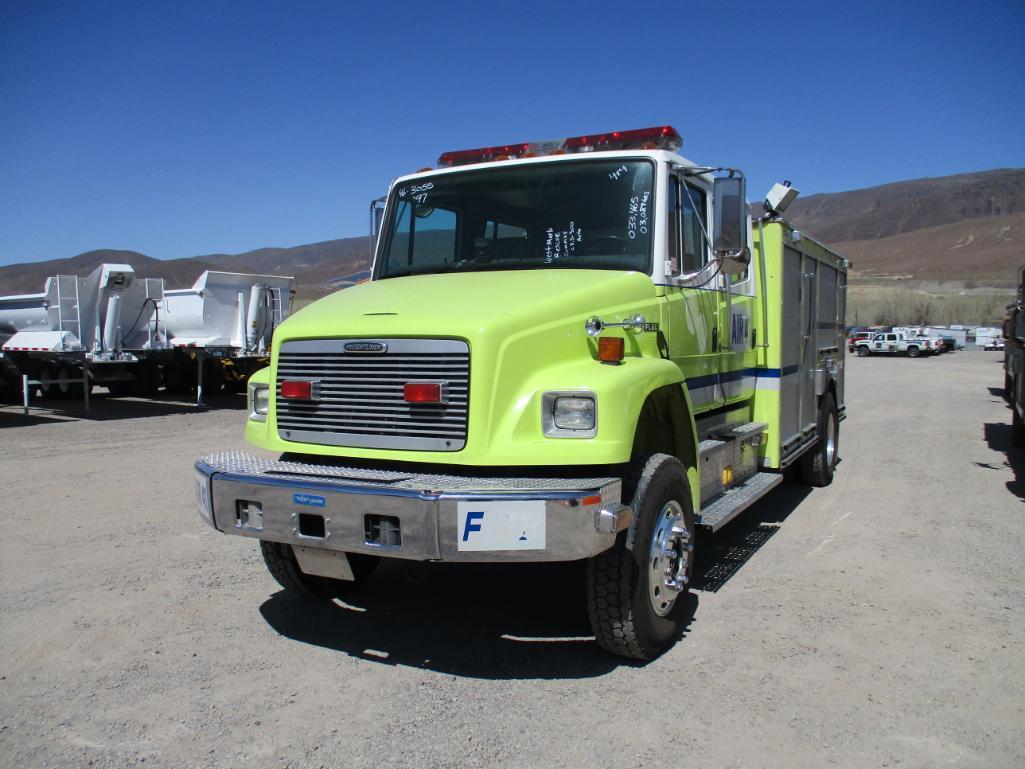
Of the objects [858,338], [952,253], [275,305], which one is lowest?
[858,338]

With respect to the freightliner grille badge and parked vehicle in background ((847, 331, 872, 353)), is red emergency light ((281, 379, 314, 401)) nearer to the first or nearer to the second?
the freightliner grille badge

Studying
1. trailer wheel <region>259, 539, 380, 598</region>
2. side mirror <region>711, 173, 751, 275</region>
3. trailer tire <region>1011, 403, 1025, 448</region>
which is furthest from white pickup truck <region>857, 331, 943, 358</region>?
trailer wheel <region>259, 539, 380, 598</region>

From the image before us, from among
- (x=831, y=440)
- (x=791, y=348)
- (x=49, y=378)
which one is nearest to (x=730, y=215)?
(x=791, y=348)

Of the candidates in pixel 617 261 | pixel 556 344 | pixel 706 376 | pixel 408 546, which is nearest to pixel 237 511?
pixel 408 546

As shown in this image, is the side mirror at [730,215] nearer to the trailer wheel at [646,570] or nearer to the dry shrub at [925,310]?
the trailer wheel at [646,570]

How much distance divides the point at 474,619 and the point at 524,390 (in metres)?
1.67

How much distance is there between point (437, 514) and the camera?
11.3 feet

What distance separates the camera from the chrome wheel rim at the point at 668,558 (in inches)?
162

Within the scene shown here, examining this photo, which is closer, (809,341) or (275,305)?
(809,341)

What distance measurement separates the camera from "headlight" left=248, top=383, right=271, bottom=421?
4605 millimetres

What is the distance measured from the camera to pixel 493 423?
12.3ft

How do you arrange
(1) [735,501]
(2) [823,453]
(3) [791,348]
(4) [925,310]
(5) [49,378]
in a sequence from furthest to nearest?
(4) [925,310], (5) [49,378], (2) [823,453], (3) [791,348], (1) [735,501]

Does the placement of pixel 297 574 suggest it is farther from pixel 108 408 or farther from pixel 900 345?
pixel 900 345

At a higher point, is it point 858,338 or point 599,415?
point 858,338
